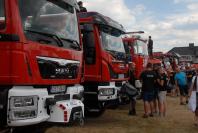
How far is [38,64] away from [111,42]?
5253 millimetres

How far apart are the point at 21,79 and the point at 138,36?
471 inches

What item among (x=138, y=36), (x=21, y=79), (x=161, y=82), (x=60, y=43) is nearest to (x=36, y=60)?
(x=21, y=79)

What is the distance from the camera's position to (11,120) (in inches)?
228

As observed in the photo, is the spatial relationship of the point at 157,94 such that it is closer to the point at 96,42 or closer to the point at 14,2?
the point at 96,42

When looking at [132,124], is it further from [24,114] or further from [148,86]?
[24,114]

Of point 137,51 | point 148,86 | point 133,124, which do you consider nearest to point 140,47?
point 137,51

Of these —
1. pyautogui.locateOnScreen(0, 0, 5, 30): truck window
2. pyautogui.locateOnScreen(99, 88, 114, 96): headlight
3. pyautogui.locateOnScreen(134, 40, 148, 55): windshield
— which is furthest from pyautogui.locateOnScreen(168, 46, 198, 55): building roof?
pyautogui.locateOnScreen(0, 0, 5, 30): truck window

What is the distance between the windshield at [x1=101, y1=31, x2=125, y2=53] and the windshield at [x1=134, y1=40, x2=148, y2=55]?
16.4 ft

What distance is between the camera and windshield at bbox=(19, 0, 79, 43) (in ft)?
21.0

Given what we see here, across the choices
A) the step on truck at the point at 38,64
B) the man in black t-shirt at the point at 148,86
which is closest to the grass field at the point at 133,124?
the man in black t-shirt at the point at 148,86

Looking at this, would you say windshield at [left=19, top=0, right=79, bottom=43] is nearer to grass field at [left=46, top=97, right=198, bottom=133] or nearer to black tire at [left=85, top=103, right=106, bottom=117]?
grass field at [left=46, top=97, right=198, bottom=133]

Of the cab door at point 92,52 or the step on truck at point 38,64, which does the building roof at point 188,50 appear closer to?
the cab door at point 92,52

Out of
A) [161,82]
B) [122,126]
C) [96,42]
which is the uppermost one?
[96,42]

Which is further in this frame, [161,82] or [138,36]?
[138,36]
